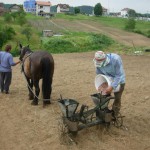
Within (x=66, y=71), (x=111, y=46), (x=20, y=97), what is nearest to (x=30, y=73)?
(x=20, y=97)

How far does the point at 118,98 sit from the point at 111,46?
54.6ft

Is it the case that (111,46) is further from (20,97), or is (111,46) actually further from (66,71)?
(20,97)

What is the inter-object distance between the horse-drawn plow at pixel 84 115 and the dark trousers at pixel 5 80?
347 cm

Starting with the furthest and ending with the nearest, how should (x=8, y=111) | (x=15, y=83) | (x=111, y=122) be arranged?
(x=15, y=83) < (x=8, y=111) < (x=111, y=122)

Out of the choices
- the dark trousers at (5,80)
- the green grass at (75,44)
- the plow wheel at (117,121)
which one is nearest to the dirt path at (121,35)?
the green grass at (75,44)

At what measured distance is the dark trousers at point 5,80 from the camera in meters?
9.22

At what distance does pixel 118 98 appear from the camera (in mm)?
6645

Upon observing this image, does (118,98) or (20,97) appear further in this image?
(20,97)

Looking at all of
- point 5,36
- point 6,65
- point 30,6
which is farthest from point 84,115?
point 30,6

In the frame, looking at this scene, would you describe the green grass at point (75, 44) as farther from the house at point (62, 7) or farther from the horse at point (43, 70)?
the house at point (62, 7)

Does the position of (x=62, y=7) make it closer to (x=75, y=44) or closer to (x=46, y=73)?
(x=75, y=44)

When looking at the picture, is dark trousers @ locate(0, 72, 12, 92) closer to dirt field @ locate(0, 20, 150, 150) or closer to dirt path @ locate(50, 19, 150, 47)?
dirt field @ locate(0, 20, 150, 150)

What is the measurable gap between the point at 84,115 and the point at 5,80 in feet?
12.9

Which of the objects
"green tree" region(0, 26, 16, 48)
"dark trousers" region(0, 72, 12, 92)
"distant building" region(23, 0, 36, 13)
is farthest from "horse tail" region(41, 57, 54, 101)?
"distant building" region(23, 0, 36, 13)
